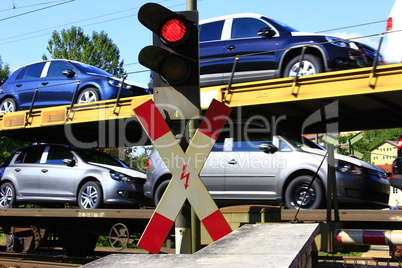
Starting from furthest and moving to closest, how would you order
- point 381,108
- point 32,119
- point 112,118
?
point 32,119
point 112,118
point 381,108

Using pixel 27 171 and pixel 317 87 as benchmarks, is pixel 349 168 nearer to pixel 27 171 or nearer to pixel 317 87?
pixel 317 87

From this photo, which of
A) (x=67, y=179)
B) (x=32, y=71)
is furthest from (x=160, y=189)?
(x=32, y=71)

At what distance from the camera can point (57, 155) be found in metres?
10.0

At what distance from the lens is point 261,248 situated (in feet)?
8.63

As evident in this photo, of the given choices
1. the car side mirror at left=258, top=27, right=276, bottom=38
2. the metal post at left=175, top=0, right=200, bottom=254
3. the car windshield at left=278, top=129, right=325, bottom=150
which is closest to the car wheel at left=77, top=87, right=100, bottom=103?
the car side mirror at left=258, top=27, right=276, bottom=38

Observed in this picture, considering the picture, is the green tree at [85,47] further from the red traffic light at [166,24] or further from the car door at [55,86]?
the red traffic light at [166,24]

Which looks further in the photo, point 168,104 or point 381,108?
point 381,108

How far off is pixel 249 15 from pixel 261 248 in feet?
23.4

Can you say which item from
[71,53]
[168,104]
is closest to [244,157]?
[168,104]

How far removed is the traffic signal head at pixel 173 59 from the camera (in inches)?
161

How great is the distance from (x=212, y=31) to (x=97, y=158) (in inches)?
124

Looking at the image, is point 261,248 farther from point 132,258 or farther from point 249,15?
point 249,15

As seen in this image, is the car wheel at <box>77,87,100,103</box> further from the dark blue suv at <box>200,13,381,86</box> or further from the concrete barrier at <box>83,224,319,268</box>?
the concrete barrier at <box>83,224,319,268</box>

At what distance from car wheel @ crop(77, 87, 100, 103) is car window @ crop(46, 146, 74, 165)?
102cm
